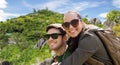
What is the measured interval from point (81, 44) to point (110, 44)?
187 mm

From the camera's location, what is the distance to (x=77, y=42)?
2100mm

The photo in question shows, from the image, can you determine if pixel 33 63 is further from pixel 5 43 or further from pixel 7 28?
pixel 7 28

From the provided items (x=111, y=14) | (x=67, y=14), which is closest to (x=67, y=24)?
(x=67, y=14)

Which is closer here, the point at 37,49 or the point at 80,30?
the point at 80,30

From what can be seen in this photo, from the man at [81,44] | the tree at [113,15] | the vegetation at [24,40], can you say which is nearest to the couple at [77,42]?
the man at [81,44]

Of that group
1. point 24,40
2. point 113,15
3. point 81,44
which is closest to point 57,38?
point 81,44

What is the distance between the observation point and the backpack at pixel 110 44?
1971mm

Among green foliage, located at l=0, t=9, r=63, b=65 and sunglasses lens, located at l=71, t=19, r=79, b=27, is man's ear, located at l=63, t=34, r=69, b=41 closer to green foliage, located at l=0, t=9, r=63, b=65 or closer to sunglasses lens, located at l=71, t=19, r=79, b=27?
sunglasses lens, located at l=71, t=19, r=79, b=27

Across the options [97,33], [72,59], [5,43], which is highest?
[97,33]

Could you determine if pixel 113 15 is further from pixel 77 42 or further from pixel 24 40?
pixel 77 42

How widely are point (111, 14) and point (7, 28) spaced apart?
54.7 ft

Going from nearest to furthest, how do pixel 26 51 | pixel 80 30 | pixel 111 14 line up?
pixel 80 30
pixel 26 51
pixel 111 14

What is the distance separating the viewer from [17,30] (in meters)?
51.0

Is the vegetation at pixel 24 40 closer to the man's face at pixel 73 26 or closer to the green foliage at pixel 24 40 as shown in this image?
the green foliage at pixel 24 40
